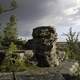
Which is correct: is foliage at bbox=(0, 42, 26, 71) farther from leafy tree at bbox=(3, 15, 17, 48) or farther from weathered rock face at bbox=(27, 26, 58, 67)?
leafy tree at bbox=(3, 15, 17, 48)

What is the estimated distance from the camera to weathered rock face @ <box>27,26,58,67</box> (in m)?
10.1

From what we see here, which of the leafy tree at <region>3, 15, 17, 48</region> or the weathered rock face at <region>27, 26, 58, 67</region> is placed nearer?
the weathered rock face at <region>27, 26, 58, 67</region>

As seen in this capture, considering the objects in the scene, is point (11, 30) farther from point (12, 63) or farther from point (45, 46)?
point (12, 63)

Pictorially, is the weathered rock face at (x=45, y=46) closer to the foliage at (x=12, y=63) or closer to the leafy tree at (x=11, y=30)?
the foliage at (x=12, y=63)

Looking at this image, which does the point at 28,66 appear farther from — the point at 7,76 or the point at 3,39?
the point at 3,39

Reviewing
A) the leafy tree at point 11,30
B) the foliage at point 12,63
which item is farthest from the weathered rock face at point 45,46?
the leafy tree at point 11,30

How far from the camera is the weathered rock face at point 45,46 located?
10.1 meters

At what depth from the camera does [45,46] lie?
1012 centimetres

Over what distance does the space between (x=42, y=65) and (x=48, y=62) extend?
24 centimetres

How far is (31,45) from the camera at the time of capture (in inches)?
431

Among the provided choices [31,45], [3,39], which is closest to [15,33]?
[3,39]

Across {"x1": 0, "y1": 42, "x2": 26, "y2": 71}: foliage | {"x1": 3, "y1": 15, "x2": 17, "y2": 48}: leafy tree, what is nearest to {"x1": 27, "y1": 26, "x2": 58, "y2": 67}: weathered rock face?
{"x1": 0, "y1": 42, "x2": 26, "y2": 71}: foliage

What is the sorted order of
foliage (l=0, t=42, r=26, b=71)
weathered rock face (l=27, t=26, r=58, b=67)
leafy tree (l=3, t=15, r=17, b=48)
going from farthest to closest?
leafy tree (l=3, t=15, r=17, b=48)
weathered rock face (l=27, t=26, r=58, b=67)
foliage (l=0, t=42, r=26, b=71)

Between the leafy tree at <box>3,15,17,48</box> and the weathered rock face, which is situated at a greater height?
the leafy tree at <box>3,15,17,48</box>
